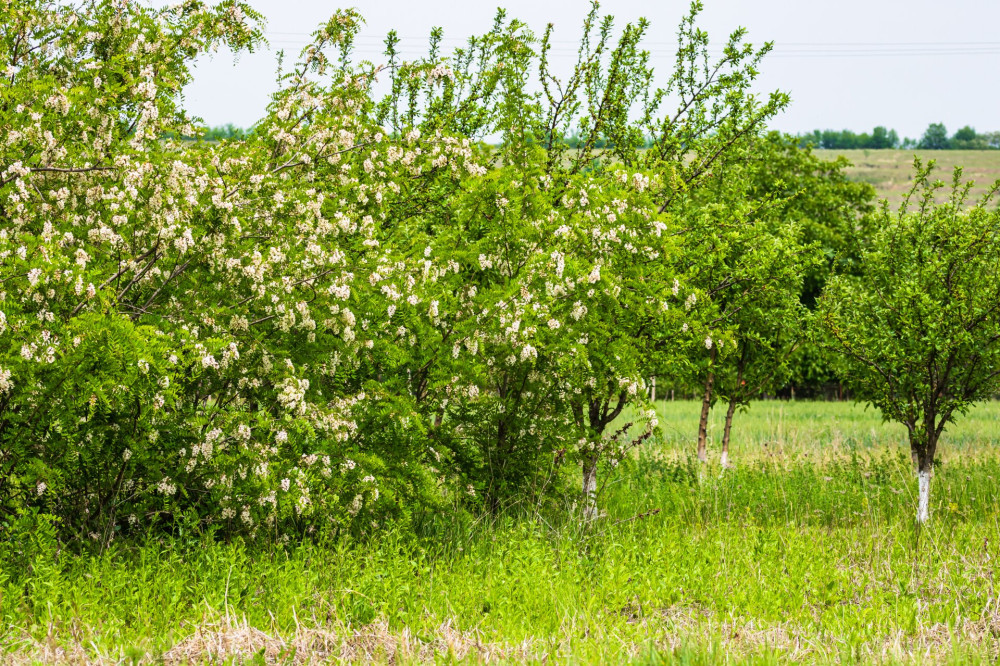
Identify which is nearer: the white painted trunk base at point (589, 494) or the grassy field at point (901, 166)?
the white painted trunk base at point (589, 494)

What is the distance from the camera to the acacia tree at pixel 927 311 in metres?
8.58

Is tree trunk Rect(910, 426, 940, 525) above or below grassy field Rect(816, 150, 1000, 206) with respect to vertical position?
below

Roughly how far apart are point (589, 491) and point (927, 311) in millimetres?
4174

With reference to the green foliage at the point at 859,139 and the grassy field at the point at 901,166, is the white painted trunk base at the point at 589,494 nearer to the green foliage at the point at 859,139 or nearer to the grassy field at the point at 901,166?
the grassy field at the point at 901,166

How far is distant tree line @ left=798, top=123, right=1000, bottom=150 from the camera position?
121m

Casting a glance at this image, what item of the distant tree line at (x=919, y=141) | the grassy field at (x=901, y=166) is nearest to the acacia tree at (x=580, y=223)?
the grassy field at (x=901, y=166)

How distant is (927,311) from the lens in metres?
8.69

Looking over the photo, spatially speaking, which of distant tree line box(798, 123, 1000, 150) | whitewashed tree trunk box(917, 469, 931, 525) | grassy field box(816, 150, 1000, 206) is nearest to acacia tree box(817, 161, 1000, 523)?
whitewashed tree trunk box(917, 469, 931, 525)

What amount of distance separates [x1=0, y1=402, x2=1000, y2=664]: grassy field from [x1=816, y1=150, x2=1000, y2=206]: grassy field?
8444 cm

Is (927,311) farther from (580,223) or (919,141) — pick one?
(919,141)

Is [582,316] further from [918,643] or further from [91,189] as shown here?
[91,189]

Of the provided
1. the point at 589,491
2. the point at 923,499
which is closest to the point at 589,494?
the point at 589,491

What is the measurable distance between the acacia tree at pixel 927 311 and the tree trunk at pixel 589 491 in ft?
10.6

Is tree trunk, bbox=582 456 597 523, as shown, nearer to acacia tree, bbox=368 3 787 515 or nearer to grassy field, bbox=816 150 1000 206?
acacia tree, bbox=368 3 787 515
